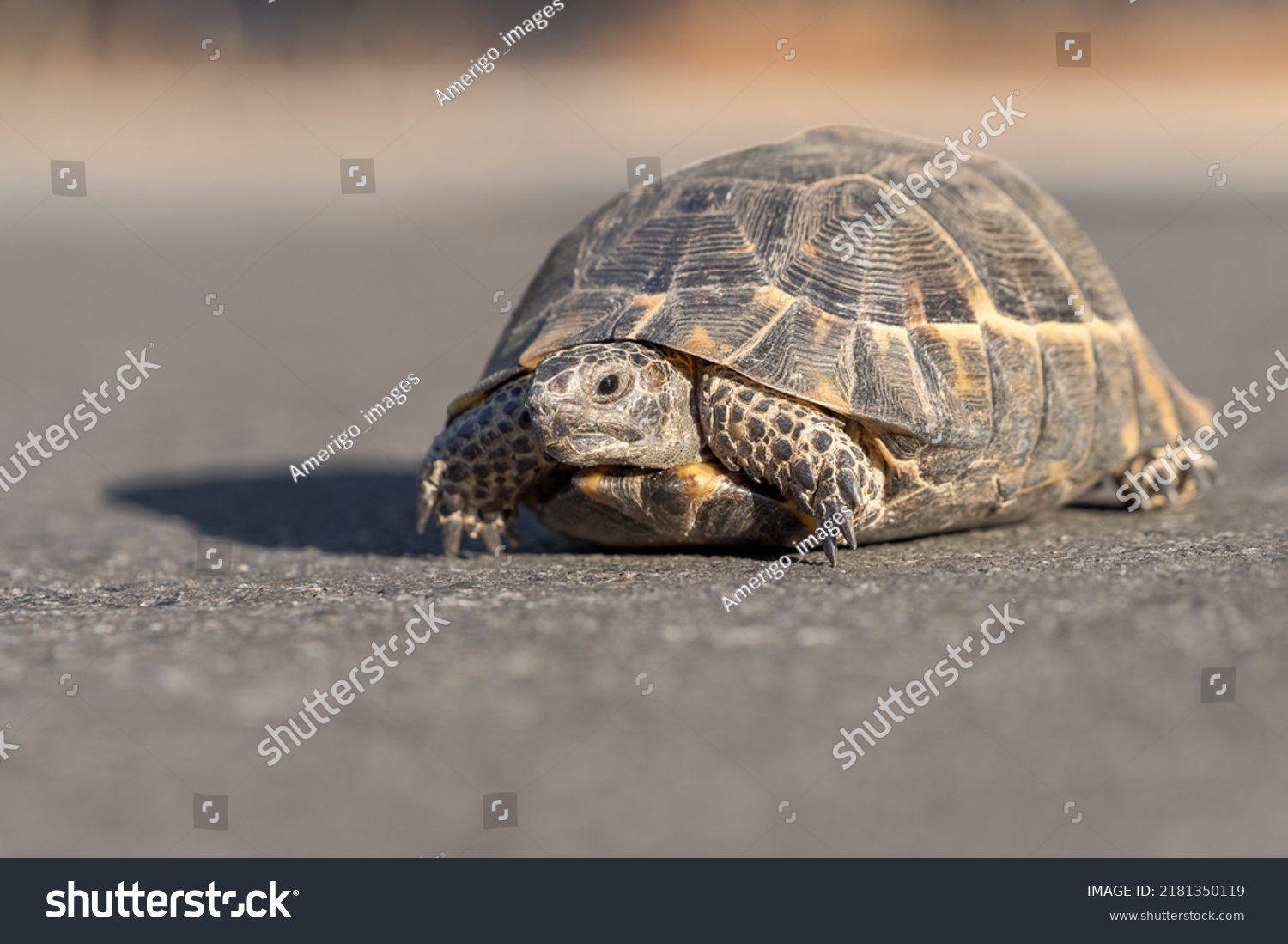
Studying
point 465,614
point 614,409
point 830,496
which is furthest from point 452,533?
point 830,496

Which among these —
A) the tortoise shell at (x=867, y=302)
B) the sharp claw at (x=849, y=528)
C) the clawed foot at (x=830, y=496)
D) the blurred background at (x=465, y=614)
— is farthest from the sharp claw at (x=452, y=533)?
the sharp claw at (x=849, y=528)

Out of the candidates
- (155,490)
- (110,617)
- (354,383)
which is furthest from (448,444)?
→ (354,383)

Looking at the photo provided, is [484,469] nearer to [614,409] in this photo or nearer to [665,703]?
[614,409]

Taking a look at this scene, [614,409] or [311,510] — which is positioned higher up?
[614,409]

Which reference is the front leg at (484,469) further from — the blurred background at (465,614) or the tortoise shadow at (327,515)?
the tortoise shadow at (327,515)

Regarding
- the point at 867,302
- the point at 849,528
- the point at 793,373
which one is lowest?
the point at 849,528

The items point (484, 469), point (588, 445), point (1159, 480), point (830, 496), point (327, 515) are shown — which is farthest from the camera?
point (327, 515)

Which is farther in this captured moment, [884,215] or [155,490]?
[155,490]
